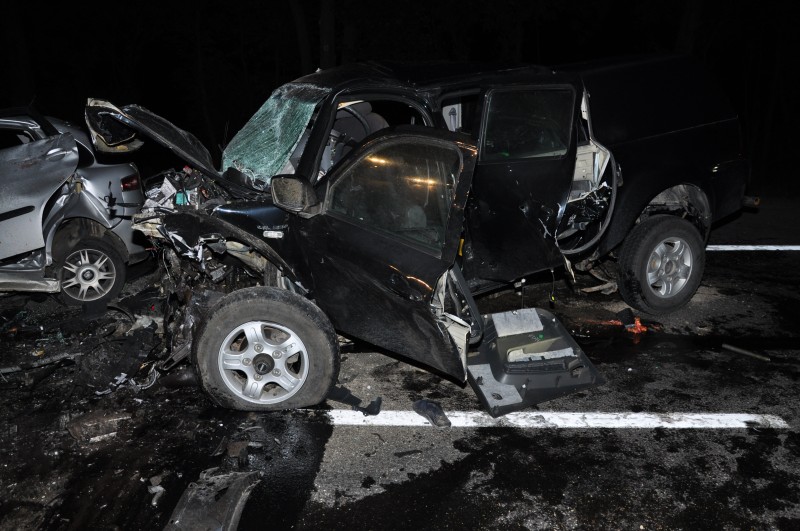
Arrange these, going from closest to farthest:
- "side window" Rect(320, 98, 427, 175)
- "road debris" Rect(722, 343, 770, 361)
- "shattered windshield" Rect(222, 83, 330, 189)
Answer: "shattered windshield" Rect(222, 83, 330, 189) < "road debris" Rect(722, 343, 770, 361) < "side window" Rect(320, 98, 427, 175)

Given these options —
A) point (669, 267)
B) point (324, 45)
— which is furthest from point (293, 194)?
point (324, 45)

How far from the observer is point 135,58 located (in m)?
26.3

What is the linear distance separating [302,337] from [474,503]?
1542mm

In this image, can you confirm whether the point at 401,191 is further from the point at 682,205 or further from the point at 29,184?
the point at 29,184

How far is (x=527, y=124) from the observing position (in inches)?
204

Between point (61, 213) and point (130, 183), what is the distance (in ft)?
2.30

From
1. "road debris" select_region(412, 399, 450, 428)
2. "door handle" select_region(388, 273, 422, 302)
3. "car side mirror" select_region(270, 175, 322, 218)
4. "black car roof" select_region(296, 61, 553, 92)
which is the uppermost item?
"black car roof" select_region(296, 61, 553, 92)

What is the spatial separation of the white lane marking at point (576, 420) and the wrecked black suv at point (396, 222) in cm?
13

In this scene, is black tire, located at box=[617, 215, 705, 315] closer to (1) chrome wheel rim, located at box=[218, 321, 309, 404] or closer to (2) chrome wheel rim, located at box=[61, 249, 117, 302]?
(1) chrome wheel rim, located at box=[218, 321, 309, 404]

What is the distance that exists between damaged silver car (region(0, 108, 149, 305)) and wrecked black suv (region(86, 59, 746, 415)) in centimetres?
167

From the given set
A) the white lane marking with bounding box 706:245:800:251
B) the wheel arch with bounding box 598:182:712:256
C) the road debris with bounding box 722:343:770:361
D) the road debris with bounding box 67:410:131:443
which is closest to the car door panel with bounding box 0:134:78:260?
the road debris with bounding box 67:410:131:443

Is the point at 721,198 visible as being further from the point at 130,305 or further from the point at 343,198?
the point at 130,305

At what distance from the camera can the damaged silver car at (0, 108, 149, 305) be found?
5922mm

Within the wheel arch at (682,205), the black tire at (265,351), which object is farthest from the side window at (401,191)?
the wheel arch at (682,205)
